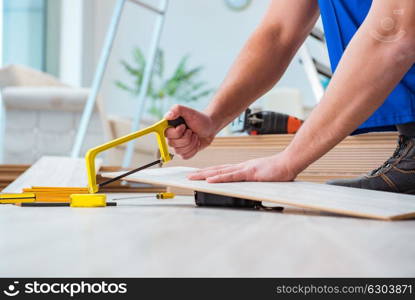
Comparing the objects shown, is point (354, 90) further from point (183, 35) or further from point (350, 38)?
point (183, 35)

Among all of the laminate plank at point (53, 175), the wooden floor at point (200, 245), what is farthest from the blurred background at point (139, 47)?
the wooden floor at point (200, 245)

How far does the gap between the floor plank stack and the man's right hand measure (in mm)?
232

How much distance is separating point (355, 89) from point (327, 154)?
0.46 m

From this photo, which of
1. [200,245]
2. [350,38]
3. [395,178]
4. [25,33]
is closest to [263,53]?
[350,38]

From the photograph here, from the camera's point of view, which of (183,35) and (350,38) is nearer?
(350,38)

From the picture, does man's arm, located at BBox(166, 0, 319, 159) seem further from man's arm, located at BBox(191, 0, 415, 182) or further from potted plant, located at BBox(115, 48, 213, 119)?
potted plant, located at BBox(115, 48, 213, 119)

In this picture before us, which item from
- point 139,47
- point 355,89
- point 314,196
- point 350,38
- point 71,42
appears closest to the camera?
point 314,196

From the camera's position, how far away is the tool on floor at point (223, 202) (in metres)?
0.88

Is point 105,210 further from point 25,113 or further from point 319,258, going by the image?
point 25,113

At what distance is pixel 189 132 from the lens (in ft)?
3.60

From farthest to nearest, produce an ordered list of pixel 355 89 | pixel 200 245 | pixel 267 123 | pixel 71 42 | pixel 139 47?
pixel 139 47
pixel 71 42
pixel 267 123
pixel 355 89
pixel 200 245

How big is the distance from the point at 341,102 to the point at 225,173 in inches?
8.1

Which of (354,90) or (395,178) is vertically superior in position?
(354,90)

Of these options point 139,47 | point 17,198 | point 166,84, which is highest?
point 139,47
